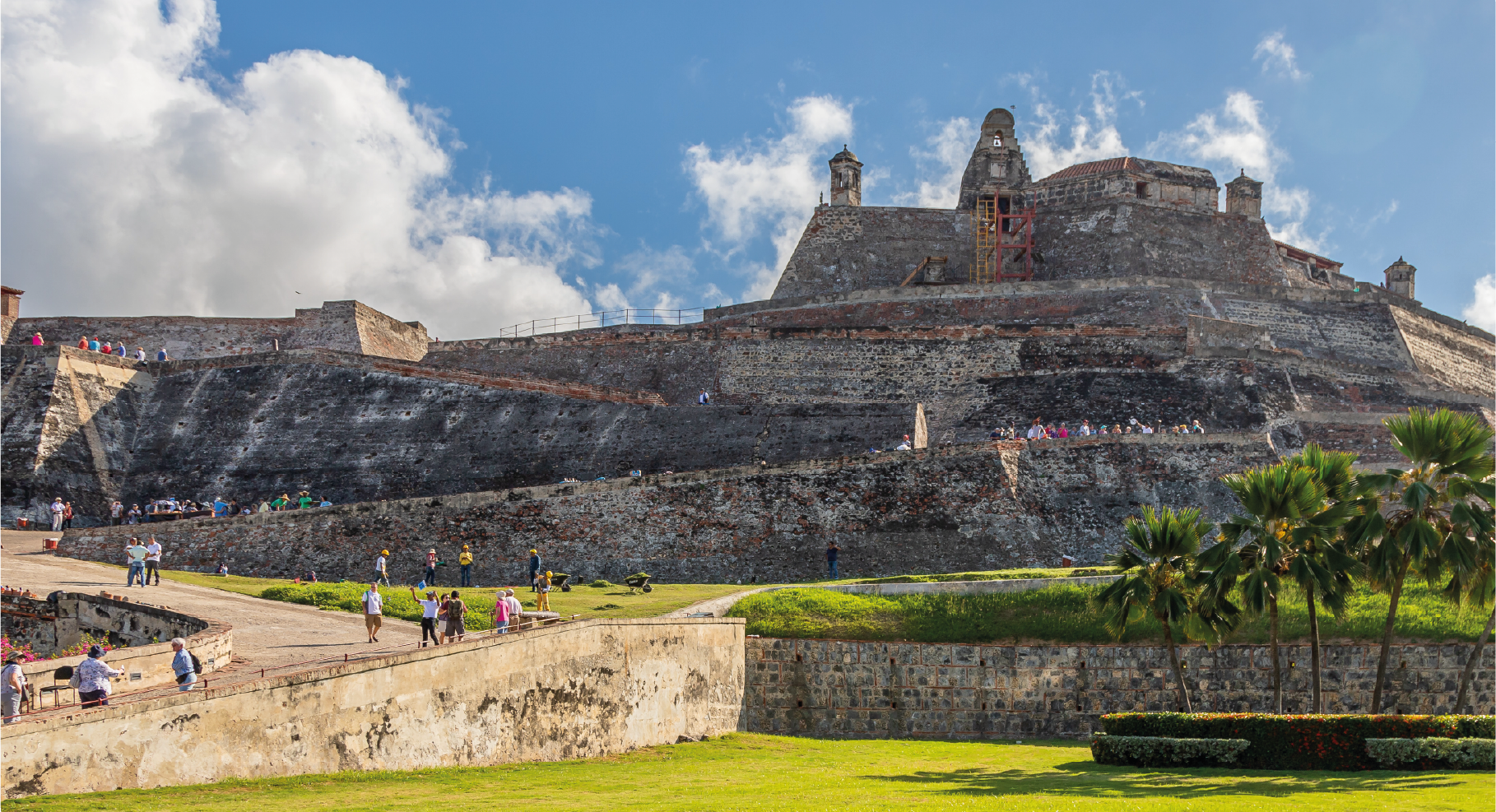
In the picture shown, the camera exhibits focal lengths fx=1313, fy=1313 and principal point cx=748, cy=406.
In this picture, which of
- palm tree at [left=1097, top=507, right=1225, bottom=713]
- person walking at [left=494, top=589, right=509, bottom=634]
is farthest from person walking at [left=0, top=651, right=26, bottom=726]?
palm tree at [left=1097, top=507, right=1225, bottom=713]

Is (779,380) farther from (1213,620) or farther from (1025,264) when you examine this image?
(1213,620)

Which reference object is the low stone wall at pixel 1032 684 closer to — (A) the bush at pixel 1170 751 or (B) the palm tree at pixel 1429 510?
(B) the palm tree at pixel 1429 510

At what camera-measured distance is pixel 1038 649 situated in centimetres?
1945

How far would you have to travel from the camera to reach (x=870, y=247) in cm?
4625

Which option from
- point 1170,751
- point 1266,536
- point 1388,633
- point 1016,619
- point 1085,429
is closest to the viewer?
point 1170,751

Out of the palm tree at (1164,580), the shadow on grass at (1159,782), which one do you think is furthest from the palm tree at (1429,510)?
the shadow on grass at (1159,782)

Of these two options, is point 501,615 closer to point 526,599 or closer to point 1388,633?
point 526,599

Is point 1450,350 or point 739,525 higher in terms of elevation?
point 1450,350

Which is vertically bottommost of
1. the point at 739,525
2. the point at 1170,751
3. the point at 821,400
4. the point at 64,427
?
the point at 1170,751

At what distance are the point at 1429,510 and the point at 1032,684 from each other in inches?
232

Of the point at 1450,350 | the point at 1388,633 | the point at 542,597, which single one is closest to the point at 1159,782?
the point at 1388,633

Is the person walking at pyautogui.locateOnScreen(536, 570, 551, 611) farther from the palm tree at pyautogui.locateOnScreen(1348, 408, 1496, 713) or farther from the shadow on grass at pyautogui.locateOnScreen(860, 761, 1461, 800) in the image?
the palm tree at pyautogui.locateOnScreen(1348, 408, 1496, 713)

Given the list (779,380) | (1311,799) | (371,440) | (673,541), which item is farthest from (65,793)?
(779,380)

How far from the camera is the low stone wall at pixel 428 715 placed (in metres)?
10.8
